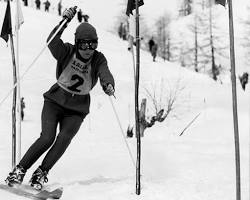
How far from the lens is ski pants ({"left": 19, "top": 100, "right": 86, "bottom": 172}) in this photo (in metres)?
3.98

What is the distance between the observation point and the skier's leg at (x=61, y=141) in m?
4.00

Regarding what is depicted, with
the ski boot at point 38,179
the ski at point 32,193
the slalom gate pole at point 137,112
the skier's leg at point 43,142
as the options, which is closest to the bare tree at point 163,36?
the slalom gate pole at point 137,112

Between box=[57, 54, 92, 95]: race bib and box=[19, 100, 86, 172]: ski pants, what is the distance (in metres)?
0.20

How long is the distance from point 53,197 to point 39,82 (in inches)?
774

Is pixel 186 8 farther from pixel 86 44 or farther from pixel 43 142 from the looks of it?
pixel 43 142

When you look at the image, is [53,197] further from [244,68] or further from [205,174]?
[244,68]

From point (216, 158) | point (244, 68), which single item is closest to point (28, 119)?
point (216, 158)

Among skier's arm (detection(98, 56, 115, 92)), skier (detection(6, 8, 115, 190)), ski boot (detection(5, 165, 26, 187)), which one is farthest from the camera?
skier (detection(6, 8, 115, 190))

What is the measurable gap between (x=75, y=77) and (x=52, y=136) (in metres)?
0.56

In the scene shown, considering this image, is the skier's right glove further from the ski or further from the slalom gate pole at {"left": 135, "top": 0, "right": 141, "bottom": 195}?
the ski

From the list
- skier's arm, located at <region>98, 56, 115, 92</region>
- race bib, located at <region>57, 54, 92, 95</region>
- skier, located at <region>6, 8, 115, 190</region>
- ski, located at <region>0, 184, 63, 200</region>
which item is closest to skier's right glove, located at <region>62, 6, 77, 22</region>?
skier, located at <region>6, 8, 115, 190</region>

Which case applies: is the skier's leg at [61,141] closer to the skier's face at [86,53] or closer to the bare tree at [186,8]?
the skier's face at [86,53]

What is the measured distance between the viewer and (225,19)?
195 ft

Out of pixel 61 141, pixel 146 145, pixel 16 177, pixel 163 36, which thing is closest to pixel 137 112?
pixel 61 141
